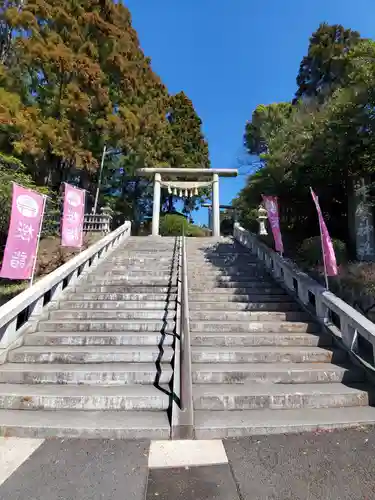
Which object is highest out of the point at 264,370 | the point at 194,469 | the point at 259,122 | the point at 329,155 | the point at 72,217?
the point at 259,122

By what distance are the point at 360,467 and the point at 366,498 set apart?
1.32ft

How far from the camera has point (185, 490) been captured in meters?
2.35

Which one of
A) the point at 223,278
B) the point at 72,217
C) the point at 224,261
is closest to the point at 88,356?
the point at 223,278

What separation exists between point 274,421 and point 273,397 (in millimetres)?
377

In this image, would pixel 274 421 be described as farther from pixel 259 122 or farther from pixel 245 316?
pixel 259 122

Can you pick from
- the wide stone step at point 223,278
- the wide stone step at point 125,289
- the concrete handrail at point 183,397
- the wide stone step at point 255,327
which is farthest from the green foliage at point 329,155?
the concrete handrail at point 183,397

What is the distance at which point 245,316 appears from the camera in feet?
19.1

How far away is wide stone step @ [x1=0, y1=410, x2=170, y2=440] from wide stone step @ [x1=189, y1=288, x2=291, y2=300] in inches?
131

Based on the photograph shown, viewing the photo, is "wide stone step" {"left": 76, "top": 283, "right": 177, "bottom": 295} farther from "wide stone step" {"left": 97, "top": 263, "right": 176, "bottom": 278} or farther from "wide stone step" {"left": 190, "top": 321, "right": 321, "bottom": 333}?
"wide stone step" {"left": 190, "top": 321, "right": 321, "bottom": 333}

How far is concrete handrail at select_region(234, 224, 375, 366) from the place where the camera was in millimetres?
4504

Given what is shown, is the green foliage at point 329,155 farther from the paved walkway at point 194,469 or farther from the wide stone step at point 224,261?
the paved walkway at point 194,469

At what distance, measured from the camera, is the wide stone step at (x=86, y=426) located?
3.10 metres

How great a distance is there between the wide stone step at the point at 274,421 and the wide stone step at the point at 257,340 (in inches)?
57.0

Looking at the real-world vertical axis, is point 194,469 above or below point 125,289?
below
